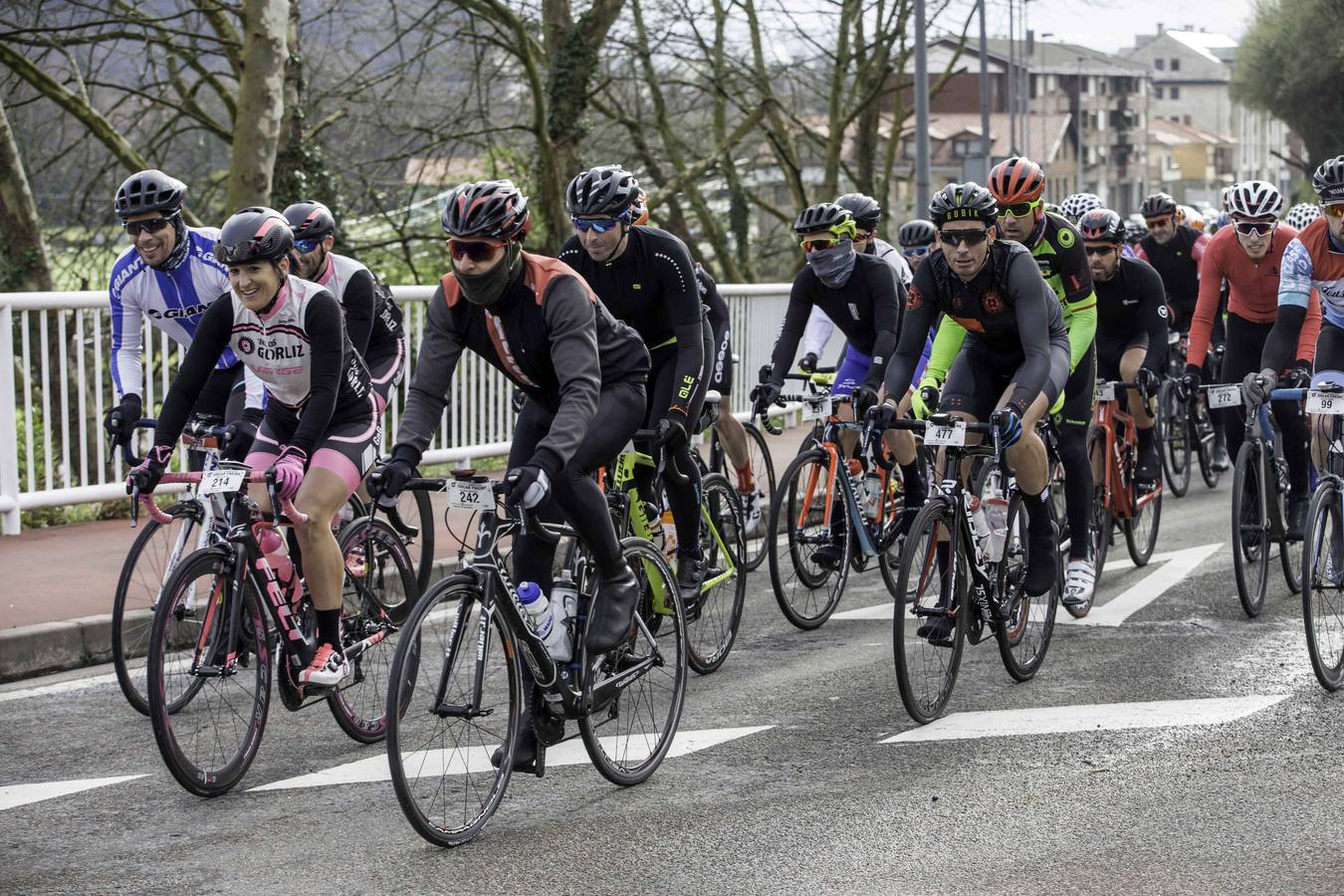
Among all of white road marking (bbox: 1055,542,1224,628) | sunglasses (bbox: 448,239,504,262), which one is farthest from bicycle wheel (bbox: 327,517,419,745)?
white road marking (bbox: 1055,542,1224,628)

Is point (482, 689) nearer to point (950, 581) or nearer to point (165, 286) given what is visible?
point (950, 581)

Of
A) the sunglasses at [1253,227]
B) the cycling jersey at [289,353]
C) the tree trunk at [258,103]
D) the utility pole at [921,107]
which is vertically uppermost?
the utility pole at [921,107]

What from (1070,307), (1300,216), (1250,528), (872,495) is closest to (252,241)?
(1070,307)

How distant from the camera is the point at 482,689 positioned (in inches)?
197

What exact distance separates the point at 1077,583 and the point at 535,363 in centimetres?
363

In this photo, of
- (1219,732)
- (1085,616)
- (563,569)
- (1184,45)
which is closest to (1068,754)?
(1219,732)

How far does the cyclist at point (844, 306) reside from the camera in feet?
29.2

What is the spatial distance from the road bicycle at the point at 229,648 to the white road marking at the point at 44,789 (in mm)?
242

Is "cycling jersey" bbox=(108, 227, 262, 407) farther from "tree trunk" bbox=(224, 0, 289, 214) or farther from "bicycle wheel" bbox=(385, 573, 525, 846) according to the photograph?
"tree trunk" bbox=(224, 0, 289, 214)

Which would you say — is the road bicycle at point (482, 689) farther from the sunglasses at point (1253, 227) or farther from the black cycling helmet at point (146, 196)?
the sunglasses at point (1253, 227)

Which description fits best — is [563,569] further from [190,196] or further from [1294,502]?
[190,196]

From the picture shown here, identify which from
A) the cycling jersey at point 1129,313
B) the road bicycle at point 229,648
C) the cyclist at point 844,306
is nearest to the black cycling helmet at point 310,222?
the road bicycle at point 229,648

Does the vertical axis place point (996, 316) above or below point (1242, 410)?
above

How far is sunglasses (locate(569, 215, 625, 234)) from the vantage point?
7160 mm
